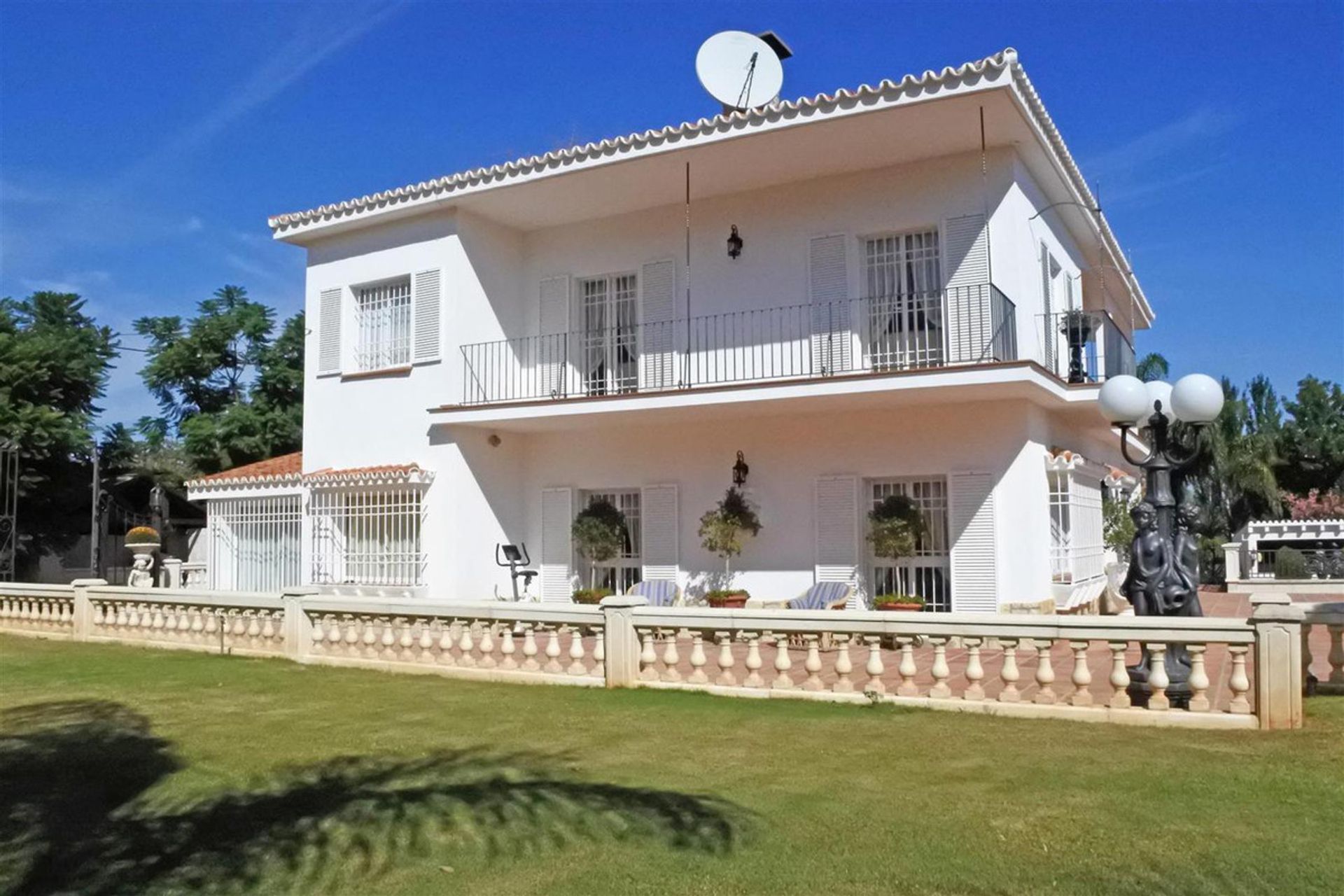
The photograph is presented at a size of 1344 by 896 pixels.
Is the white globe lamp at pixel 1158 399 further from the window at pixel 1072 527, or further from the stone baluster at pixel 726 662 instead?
the window at pixel 1072 527

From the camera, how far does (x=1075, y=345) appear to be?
13.6 m

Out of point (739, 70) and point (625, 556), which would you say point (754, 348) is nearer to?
point (625, 556)

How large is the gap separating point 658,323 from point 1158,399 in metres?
8.10

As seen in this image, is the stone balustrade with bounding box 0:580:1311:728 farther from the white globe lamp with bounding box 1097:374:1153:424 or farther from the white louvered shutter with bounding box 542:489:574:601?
the white louvered shutter with bounding box 542:489:574:601

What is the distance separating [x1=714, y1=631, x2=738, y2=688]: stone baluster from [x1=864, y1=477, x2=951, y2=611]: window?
5.07 m

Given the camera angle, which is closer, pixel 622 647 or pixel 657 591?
pixel 622 647

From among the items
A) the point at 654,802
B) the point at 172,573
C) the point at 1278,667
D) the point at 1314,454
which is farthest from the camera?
the point at 1314,454

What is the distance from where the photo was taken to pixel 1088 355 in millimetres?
14016

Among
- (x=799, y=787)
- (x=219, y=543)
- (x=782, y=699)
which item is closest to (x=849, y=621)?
(x=782, y=699)

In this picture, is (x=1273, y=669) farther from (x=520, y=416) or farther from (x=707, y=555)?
(x=520, y=416)

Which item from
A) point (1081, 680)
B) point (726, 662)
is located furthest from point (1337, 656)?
point (726, 662)

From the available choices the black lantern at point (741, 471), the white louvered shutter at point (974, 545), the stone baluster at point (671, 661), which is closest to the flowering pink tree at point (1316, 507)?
the white louvered shutter at point (974, 545)

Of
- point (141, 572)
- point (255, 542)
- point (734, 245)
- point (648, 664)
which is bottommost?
point (648, 664)

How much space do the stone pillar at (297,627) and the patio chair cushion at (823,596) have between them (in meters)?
5.88
